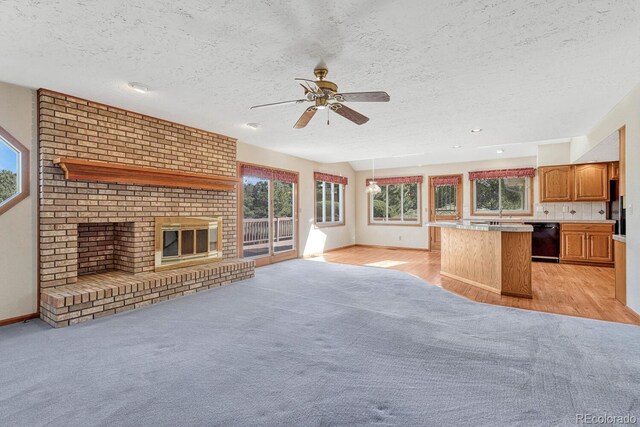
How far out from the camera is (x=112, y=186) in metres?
3.84

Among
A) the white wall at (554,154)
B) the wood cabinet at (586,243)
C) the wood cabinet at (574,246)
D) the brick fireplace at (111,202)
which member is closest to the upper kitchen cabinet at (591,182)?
the white wall at (554,154)

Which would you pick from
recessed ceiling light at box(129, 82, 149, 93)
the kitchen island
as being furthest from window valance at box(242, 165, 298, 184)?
the kitchen island

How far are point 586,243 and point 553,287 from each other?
103 inches

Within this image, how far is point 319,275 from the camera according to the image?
5348 millimetres

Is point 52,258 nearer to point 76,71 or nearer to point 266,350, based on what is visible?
point 76,71

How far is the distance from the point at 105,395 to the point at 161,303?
1.98m

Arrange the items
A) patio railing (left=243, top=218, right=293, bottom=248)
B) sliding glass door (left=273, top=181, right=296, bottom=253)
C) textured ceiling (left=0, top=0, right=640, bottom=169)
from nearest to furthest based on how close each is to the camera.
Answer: textured ceiling (left=0, top=0, right=640, bottom=169)
patio railing (left=243, top=218, right=293, bottom=248)
sliding glass door (left=273, top=181, right=296, bottom=253)

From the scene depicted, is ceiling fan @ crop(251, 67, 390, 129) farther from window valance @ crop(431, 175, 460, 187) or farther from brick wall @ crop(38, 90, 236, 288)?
window valance @ crop(431, 175, 460, 187)

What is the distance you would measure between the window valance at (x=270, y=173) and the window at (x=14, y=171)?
3094mm

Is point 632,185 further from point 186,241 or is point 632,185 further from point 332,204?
point 332,204

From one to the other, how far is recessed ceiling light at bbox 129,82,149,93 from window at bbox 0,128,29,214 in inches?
50.4

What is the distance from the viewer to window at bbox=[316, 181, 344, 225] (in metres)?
8.30

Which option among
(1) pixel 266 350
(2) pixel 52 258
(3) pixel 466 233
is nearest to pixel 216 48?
(1) pixel 266 350

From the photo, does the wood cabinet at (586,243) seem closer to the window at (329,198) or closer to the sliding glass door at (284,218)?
the window at (329,198)
